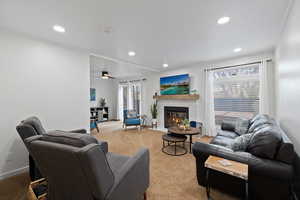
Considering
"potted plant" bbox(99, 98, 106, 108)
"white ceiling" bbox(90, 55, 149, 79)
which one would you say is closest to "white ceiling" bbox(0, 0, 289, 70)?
"white ceiling" bbox(90, 55, 149, 79)

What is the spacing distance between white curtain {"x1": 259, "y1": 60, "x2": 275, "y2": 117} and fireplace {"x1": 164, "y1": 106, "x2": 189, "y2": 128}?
7.56 feet

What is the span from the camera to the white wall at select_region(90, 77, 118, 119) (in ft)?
25.4

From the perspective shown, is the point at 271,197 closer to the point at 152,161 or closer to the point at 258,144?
the point at 258,144

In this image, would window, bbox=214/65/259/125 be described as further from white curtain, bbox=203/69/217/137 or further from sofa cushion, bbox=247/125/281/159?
sofa cushion, bbox=247/125/281/159

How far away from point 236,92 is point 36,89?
16.9 ft

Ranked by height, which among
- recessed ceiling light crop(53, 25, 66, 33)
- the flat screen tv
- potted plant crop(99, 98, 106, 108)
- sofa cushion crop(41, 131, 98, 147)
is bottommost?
sofa cushion crop(41, 131, 98, 147)

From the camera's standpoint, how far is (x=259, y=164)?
57.5 inches

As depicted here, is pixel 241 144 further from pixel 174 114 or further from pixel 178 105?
pixel 174 114

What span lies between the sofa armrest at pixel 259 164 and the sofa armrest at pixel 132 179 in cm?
88

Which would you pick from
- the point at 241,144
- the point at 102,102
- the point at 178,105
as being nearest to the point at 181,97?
the point at 178,105

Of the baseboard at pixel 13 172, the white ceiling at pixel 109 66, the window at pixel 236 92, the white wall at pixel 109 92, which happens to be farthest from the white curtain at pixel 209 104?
the white wall at pixel 109 92

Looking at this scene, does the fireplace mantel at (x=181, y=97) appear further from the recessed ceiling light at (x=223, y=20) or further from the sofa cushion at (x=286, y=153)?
the sofa cushion at (x=286, y=153)

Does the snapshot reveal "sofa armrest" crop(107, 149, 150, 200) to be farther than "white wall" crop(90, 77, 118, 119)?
No

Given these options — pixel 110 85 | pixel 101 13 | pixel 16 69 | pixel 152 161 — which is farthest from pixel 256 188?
pixel 110 85
